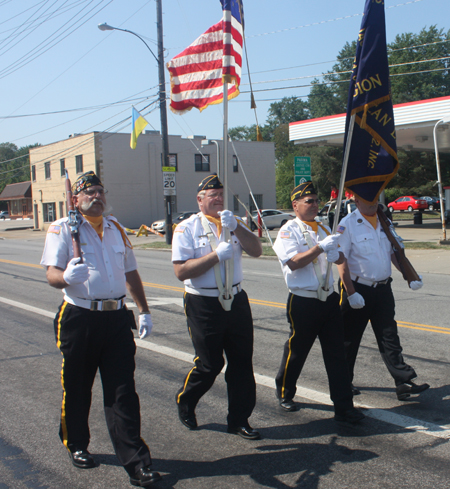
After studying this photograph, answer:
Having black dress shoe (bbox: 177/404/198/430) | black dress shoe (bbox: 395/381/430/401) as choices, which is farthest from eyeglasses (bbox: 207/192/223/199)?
black dress shoe (bbox: 395/381/430/401)

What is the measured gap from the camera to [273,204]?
50375 millimetres

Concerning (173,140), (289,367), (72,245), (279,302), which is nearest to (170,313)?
(279,302)

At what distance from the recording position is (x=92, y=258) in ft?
11.9

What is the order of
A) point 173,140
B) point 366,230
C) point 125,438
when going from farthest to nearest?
point 173,140 < point 366,230 < point 125,438

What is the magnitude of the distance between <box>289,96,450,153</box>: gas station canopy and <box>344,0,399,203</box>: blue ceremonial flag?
15.2 metres

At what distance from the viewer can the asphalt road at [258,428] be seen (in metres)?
3.43

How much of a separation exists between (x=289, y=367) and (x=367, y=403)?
80cm

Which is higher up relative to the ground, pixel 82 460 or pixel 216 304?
pixel 216 304

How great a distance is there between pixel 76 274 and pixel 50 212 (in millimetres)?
46915

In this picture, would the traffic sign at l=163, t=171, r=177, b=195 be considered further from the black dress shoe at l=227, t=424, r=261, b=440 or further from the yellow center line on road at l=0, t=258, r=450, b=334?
the black dress shoe at l=227, t=424, r=261, b=440

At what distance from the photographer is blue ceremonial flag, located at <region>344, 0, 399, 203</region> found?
175 inches

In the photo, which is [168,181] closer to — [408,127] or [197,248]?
[408,127]

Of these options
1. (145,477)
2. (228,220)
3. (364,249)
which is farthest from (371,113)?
(145,477)

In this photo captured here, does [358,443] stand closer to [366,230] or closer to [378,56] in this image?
[366,230]
